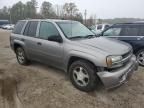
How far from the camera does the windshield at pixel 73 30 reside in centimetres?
461

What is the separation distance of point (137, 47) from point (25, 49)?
4.10m

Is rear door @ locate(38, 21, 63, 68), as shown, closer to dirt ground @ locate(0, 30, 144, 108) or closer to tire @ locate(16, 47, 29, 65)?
dirt ground @ locate(0, 30, 144, 108)

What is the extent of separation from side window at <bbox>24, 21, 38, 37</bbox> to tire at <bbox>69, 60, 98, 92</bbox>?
205 centimetres

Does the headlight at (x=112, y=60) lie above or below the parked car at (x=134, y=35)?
below

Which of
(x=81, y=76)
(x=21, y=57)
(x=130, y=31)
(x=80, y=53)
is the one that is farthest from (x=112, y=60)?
(x=21, y=57)

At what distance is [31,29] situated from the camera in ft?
18.5

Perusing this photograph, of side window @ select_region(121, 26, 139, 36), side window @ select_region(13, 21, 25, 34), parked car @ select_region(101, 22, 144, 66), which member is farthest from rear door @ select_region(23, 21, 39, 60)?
side window @ select_region(121, 26, 139, 36)

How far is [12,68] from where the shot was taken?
5.98 m

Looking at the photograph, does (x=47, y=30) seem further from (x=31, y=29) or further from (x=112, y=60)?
(x=112, y=60)

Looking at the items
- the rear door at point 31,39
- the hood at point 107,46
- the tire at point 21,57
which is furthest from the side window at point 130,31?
the tire at point 21,57

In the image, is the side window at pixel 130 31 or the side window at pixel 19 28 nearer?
the side window at pixel 19 28

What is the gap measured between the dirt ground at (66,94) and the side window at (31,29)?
53.4 inches

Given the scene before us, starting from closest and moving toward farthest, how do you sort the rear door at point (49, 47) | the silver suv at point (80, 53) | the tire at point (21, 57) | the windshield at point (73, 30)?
the silver suv at point (80, 53)
the rear door at point (49, 47)
the windshield at point (73, 30)
the tire at point (21, 57)

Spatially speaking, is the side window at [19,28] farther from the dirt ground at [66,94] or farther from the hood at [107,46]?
the hood at [107,46]
